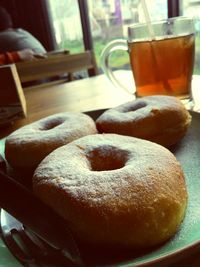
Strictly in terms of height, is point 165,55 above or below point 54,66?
above

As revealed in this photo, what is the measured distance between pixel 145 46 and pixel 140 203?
53cm

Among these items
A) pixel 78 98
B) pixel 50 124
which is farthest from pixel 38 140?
pixel 78 98

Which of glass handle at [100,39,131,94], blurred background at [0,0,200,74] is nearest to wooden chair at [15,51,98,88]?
blurred background at [0,0,200,74]

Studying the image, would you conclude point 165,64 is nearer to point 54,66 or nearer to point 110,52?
point 110,52

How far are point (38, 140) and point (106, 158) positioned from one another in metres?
0.15

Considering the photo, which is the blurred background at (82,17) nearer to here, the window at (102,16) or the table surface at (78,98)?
the window at (102,16)

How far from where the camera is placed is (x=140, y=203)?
1.23 feet

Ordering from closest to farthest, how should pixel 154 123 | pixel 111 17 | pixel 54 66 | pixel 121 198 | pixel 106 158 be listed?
1. pixel 121 198
2. pixel 106 158
3. pixel 154 123
4. pixel 54 66
5. pixel 111 17

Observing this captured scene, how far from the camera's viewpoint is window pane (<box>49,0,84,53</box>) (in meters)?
3.71

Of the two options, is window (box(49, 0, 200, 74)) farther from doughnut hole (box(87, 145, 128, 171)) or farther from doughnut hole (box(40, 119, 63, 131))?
doughnut hole (box(87, 145, 128, 171))

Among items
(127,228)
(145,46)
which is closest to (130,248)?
(127,228)

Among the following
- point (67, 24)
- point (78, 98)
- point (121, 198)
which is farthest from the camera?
point (67, 24)

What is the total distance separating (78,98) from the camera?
1.11 metres

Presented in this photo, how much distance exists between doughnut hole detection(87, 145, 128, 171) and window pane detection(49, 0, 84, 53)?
340 centimetres
